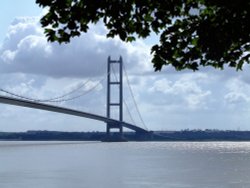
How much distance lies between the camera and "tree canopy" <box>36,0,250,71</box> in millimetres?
5148

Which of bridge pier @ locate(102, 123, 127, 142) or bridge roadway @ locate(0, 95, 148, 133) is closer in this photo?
bridge roadway @ locate(0, 95, 148, 133)

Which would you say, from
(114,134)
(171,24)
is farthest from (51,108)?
(171,24)

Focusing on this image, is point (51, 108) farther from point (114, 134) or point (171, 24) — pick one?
point (171, 24)

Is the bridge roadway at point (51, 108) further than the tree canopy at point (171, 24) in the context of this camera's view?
Yes

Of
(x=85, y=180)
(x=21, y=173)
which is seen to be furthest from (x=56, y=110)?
(x=85, y=180)

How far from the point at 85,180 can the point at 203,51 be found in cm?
2573

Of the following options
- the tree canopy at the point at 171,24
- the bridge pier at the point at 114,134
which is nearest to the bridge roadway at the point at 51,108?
the bridge pier at the point at 114,134

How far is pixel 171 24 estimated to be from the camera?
5.58 meters

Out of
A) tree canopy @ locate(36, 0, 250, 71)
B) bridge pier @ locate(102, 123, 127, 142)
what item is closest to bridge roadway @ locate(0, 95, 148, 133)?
bridge pier @ locate(102, 123, 127, 142)

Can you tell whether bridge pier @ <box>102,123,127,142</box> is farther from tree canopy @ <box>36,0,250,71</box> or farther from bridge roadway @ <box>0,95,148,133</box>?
tree canopy @ <box>36,0,250,71</box>

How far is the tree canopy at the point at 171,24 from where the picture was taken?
5148 mm

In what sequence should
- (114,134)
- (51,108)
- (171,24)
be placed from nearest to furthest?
(171,24) < (51,108) < (114,134)

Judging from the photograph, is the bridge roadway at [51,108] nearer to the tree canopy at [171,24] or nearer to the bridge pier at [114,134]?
the bridge pier at [114,134]

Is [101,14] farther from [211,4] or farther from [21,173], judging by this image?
[21,173]
